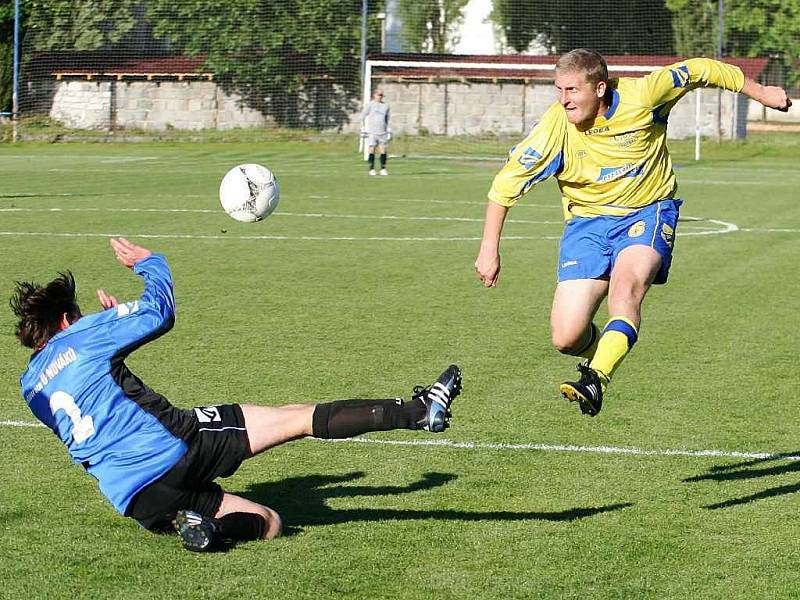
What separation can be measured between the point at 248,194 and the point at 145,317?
3.68 metres

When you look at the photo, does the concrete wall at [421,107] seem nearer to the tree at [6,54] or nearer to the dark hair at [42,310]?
the tree at [6,54]

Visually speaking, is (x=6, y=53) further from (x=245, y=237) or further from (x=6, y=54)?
(x=245, y=237)

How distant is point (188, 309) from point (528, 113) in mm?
38376

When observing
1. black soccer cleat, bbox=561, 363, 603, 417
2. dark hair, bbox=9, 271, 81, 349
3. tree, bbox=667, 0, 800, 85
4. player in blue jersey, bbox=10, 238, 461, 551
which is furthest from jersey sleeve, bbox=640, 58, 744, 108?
tree, bbox=667, 0, 800, 85

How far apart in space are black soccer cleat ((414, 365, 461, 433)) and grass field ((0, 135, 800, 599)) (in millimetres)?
533

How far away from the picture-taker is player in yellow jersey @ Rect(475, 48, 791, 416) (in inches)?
287

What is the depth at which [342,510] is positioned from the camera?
6457mm

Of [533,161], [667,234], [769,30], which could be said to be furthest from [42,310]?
[769,30]

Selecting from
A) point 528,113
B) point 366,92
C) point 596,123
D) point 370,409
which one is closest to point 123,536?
point 370,409

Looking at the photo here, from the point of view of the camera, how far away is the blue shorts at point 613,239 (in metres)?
7.45

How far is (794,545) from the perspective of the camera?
19.6ft

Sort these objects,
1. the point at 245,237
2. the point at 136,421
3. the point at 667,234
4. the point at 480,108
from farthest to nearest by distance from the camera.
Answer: the point at 480,108 < the point at 245,237 < the point at 667,234 < the point at 136,421

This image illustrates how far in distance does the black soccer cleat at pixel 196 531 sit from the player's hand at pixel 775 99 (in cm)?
389

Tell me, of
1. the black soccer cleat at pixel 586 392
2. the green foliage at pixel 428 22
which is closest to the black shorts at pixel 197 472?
the black soccer cleat at pixel 586 392
